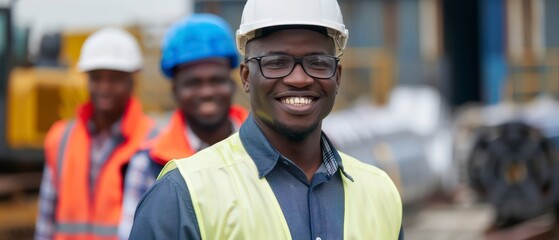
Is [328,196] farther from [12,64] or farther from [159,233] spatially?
[12,64]

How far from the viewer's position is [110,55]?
201 inches

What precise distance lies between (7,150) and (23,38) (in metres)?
1.33

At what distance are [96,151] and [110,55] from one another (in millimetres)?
491

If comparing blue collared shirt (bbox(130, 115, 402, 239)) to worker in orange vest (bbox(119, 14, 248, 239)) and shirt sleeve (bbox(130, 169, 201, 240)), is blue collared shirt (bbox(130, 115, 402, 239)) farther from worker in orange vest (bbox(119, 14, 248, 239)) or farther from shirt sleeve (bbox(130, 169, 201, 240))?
worker in orange vest (bbox(119, 14, 248, 239))

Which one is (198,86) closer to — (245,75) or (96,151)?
(96,151)

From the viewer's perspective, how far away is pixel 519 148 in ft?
37.9

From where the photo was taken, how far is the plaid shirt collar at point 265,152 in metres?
2.37

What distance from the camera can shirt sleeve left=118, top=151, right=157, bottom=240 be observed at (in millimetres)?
3906

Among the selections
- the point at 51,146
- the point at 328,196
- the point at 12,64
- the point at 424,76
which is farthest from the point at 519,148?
the point at 424,76

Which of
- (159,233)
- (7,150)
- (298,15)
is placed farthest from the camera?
(7,150)

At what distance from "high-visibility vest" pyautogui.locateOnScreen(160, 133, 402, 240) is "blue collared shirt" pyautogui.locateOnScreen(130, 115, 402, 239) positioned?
17mm

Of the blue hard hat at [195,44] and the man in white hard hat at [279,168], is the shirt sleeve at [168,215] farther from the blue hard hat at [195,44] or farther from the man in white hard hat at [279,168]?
the blue hard hat at [195,44]

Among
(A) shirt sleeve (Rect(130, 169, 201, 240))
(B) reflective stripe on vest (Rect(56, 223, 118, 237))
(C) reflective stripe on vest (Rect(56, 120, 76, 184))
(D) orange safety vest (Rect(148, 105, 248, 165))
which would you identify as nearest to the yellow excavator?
(C) reflective stripe on vest (Rect(56, 120, 76, 184))

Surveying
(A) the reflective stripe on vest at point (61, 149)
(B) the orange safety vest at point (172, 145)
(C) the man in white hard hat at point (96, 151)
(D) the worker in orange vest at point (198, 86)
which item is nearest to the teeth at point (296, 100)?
(B) the orange safety vest at point (172, 145)
